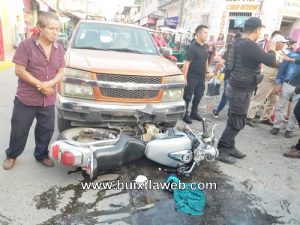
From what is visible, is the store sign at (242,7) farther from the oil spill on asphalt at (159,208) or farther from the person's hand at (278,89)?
the oil spill on asphalt at (159,208)

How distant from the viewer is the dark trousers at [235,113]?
4.31m

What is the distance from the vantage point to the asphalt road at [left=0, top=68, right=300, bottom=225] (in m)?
2.96

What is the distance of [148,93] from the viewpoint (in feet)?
13.9

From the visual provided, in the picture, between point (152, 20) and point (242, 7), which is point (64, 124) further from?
point (152, 20)

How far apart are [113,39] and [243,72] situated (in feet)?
7.48

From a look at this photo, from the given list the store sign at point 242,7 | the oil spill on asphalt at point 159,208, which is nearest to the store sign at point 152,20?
the store sign at point 242,7

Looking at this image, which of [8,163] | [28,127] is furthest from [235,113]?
Answer: [8,163]

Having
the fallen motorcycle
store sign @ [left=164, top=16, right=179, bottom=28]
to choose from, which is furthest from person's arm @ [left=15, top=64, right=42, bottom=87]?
store sign @ [left=164, top=16, right=179, bottom=28]

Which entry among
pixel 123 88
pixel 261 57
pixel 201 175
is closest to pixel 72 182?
pixel 123 88

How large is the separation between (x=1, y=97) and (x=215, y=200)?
18.2 ft

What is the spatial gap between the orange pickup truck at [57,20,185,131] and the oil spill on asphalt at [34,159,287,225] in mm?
842

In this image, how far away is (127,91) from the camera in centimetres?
407

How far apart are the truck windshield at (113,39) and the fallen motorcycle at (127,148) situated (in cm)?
163

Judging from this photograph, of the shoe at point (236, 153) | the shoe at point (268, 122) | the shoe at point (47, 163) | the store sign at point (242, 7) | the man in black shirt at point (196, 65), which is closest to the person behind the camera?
the shoe at point (47, 163)
